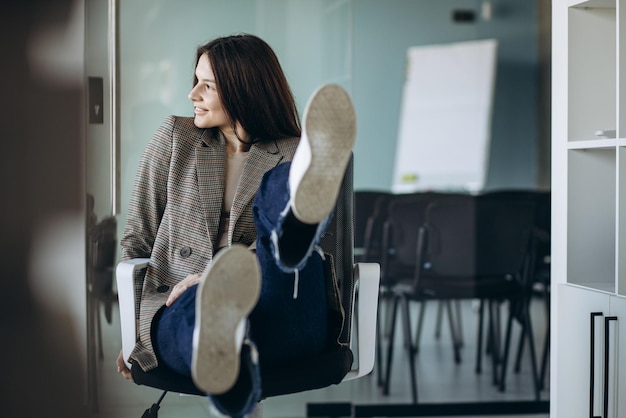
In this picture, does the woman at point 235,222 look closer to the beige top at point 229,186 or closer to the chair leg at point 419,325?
the beige top at point 229,186

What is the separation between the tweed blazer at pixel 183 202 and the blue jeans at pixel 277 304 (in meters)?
0.23

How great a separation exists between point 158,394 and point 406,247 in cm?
155

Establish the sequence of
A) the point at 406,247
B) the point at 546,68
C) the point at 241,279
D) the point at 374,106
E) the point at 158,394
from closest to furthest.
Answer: the point at 241,279 → the point at 158,394 → the point at 406,247 → the point at 374,106 → the point at 546,68

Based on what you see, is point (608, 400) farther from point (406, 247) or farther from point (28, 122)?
point (28, 122)

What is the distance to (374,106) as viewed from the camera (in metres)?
5.23

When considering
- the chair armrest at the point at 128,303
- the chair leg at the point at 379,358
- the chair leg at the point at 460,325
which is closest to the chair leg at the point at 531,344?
the chair leg at the point at 460,325

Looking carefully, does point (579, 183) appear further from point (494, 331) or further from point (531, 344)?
point (494, 331)

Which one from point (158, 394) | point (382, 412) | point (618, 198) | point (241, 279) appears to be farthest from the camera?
point (382, 412)

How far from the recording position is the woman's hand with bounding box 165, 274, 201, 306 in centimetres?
193

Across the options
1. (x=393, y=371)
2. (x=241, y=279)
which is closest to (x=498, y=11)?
(x=393, y=371)

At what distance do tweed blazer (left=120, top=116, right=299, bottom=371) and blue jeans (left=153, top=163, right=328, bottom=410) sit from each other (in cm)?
23

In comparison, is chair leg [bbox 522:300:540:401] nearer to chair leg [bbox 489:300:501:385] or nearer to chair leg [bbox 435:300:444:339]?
chair leg [bbox 489:300:501:385]

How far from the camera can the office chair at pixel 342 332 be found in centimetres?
190

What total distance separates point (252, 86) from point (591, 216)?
1.13m
